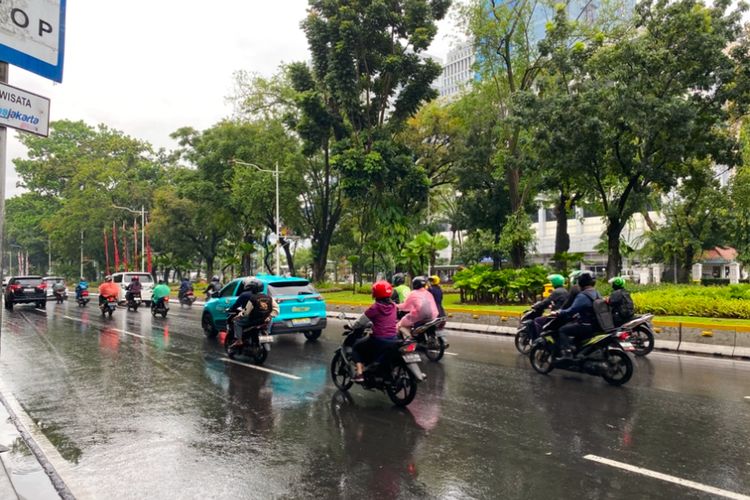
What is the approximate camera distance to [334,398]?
783 centimetres

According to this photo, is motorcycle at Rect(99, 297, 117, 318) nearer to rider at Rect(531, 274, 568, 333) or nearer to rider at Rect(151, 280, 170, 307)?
rider at Rect(151, 280, 170, 307)

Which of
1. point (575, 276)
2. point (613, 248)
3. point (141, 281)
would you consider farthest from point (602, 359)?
point (141, 281)

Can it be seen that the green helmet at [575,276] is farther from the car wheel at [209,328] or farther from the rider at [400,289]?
the car wheel at [209,328]

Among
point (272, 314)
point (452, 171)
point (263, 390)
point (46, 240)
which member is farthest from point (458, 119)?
point (46, 240)

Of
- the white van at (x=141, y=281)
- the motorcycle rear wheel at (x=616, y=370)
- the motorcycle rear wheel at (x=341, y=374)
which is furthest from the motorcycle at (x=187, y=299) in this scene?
the motorcycle rear wheel at (x=616, y=370)

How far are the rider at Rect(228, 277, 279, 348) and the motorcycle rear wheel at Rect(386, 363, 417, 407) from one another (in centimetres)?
386

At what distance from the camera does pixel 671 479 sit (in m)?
4.69

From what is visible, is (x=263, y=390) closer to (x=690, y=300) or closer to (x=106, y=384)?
(x=106, y=384)

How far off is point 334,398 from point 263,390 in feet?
4.23

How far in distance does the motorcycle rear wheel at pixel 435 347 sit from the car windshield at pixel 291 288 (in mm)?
3783

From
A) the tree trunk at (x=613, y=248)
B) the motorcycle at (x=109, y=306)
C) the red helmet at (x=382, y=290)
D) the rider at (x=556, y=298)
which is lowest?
the motorcycle at (x=109, y=306)

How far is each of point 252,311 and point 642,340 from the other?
27.1 feet

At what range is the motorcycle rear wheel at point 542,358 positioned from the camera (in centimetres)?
962

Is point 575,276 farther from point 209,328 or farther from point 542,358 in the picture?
point 209,328
